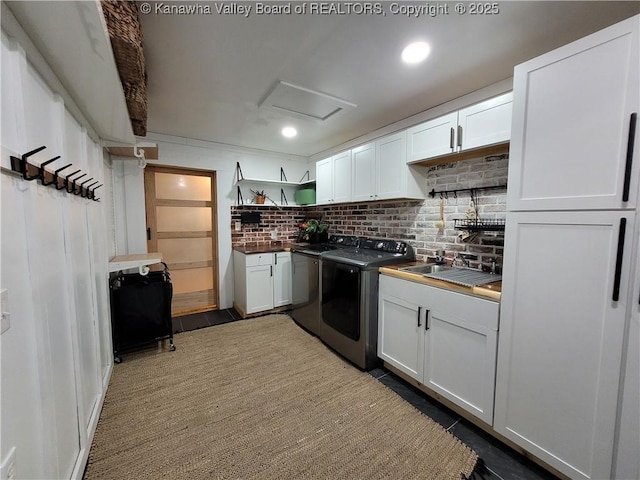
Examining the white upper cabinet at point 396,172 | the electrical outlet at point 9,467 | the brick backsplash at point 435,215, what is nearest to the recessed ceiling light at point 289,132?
the white upper cabinet at point 396,172

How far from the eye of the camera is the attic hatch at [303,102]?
79.6 inches

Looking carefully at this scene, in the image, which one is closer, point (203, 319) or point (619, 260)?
point (619, 260)

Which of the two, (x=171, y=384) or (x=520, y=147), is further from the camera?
(x=171, y=384)

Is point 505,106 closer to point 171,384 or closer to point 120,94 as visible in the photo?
point 120,94

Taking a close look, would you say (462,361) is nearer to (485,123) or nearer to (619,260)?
(619,260)

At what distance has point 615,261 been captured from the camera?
109cm

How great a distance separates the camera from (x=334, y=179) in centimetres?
325

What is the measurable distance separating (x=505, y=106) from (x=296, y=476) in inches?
97.0

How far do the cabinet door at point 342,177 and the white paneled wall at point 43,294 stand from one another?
7.46ft

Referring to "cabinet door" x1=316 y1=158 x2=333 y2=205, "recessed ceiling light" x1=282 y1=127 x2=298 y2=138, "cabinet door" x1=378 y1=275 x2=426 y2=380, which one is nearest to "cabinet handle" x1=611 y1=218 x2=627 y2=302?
"cabinet door" x1=378 y1=275 x2=426 y2=380

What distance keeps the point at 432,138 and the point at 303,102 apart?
3.66ft

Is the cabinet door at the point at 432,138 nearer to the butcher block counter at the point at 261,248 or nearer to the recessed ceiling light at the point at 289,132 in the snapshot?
the recessed ceiling light at the point at 289,132

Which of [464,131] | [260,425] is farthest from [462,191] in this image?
[260,425]

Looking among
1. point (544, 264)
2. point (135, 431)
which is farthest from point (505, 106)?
point (135, 431)
